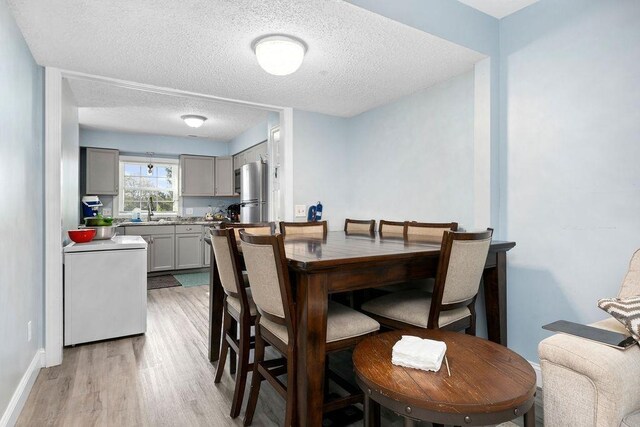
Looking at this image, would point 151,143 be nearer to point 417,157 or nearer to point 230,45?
point 230,45

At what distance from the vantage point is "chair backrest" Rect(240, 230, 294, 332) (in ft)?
4.98

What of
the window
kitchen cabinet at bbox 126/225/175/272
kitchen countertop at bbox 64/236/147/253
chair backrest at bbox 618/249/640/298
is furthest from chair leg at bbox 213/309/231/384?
the window

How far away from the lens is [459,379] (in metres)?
1.07

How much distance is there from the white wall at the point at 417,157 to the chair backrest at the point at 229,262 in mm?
1952

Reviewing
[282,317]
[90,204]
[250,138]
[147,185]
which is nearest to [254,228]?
[282,317]

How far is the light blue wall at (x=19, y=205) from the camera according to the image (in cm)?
179

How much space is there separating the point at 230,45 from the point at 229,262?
4.93ft

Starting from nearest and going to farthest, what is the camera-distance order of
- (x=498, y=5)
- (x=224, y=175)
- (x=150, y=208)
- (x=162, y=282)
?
(x=498, y=5)
(x=162, y=282)
(x=150, y=208)
(x=224, y=175)

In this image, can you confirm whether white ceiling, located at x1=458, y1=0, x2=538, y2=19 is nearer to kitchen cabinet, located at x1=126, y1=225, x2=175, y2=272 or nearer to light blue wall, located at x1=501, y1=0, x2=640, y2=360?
light blue wall, located at x1=501, y1=0, x2=640, y2=360

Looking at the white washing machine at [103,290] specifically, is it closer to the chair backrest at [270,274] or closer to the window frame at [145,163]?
the chair backrest at [270,274]

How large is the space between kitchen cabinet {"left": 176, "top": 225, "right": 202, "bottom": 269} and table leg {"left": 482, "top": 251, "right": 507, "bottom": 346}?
4981 millimetres

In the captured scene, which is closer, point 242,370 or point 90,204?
point 242,370

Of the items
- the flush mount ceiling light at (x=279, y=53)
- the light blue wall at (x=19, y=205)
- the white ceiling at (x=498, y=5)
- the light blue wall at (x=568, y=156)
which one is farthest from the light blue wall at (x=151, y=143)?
the light blue wall at (x=568, y=156)

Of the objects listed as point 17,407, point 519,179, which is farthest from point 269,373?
point 519,179
